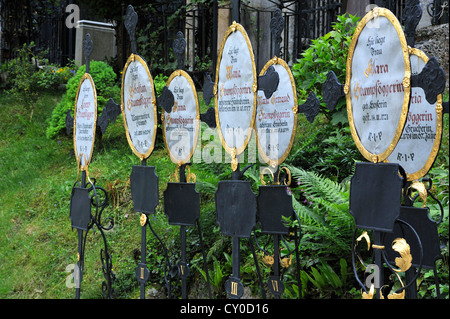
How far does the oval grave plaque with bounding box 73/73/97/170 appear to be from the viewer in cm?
492

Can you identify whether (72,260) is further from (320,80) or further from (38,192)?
(320,80)

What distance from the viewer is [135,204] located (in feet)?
14.6

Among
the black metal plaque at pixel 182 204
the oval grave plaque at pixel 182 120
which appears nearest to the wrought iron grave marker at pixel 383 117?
the oval grave plaque at pixel 182 120

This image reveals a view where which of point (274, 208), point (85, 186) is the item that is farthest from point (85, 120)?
point (274, 208)

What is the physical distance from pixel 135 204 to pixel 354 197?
1944mm

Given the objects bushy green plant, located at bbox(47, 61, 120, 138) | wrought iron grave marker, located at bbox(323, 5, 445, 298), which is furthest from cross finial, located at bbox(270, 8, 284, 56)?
bushy green plant, located at bbox(47, 61, 120, 138)

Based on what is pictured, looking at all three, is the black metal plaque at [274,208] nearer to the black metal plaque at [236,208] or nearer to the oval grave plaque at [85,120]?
the black metal plaque at [236,208]

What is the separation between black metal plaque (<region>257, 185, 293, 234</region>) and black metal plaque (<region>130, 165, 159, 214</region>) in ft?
2.65

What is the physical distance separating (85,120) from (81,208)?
0.78 meters

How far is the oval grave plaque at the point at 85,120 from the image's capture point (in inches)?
194

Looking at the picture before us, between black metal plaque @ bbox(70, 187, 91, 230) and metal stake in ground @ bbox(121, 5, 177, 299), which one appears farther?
black metal plaque @ bbox(70, 187, 91, 230)

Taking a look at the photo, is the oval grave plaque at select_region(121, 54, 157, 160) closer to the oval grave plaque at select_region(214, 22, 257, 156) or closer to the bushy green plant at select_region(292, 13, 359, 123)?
the oval grave plaque at select_region(214, 22, 257, 156)

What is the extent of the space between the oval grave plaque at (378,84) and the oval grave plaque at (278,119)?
604mm

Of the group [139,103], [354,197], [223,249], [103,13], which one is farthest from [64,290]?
[103,13]
